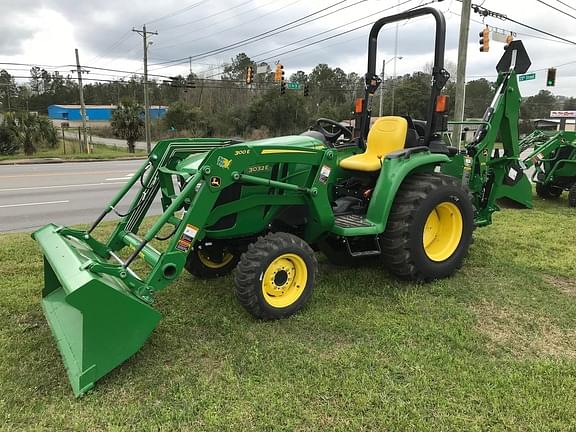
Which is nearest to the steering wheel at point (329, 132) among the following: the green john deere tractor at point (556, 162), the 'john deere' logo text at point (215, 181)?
the 'john deere' logo text at point (215, 181)

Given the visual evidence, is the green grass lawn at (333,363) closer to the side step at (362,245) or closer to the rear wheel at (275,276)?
the rear wheel at (275,276)

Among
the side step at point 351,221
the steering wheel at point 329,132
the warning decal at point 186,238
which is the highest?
the steering wheel at point 329,132

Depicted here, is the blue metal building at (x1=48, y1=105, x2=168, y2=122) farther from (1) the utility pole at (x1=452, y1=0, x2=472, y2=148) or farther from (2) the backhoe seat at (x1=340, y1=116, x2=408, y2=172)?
Result: (2) the backhoe seat at (x1=340, y1=116, x2=408, y2=172)

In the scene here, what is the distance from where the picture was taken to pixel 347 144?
5250 mm

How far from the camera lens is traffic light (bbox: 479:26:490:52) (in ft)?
54.1

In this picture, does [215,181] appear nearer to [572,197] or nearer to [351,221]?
[351,221]

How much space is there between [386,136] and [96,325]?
331cm

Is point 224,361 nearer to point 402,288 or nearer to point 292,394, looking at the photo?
point 292,394

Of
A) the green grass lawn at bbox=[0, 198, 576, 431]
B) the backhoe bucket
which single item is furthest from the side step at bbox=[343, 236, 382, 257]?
the backhoe bucket

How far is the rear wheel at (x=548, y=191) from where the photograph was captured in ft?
30.6

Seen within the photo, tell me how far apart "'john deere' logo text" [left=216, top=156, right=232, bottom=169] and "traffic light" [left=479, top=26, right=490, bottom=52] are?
52.3 ft

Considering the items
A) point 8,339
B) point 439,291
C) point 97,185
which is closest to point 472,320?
point 439,291

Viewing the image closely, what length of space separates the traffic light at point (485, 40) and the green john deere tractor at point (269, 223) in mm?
12391

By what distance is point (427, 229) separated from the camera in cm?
481
